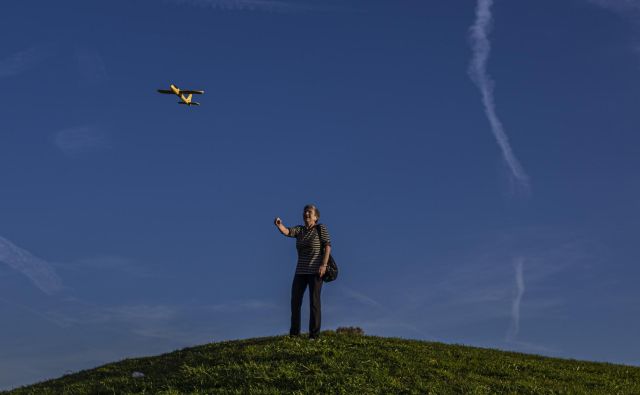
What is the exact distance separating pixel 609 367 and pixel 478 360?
5370mm

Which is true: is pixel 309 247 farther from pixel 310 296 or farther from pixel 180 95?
pixel 180 95

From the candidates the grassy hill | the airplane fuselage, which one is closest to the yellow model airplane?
the airplane fuselage

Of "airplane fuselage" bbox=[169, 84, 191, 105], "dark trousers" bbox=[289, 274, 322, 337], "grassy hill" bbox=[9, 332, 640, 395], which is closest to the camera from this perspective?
"grassy hill" bbox=[9, 332, 640, 395]

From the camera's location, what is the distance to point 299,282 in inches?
821

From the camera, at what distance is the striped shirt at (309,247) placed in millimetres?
20703

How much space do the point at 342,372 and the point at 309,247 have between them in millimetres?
4168

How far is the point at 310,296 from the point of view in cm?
2067

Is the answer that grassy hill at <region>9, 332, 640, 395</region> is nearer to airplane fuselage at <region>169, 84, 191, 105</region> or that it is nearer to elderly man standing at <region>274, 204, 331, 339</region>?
elderly man standing at <region>274, 204, 331, 339</region>

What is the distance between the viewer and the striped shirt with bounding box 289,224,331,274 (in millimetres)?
20703

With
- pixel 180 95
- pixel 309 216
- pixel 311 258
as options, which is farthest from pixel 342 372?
pixel 180 95

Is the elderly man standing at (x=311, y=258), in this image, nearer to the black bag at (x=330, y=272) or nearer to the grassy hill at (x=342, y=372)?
the black bag at (x=330, y=272)

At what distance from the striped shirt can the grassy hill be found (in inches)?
85.1

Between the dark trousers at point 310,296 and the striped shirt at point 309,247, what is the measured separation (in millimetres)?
216

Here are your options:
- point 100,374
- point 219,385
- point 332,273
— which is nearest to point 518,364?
point 332,273
